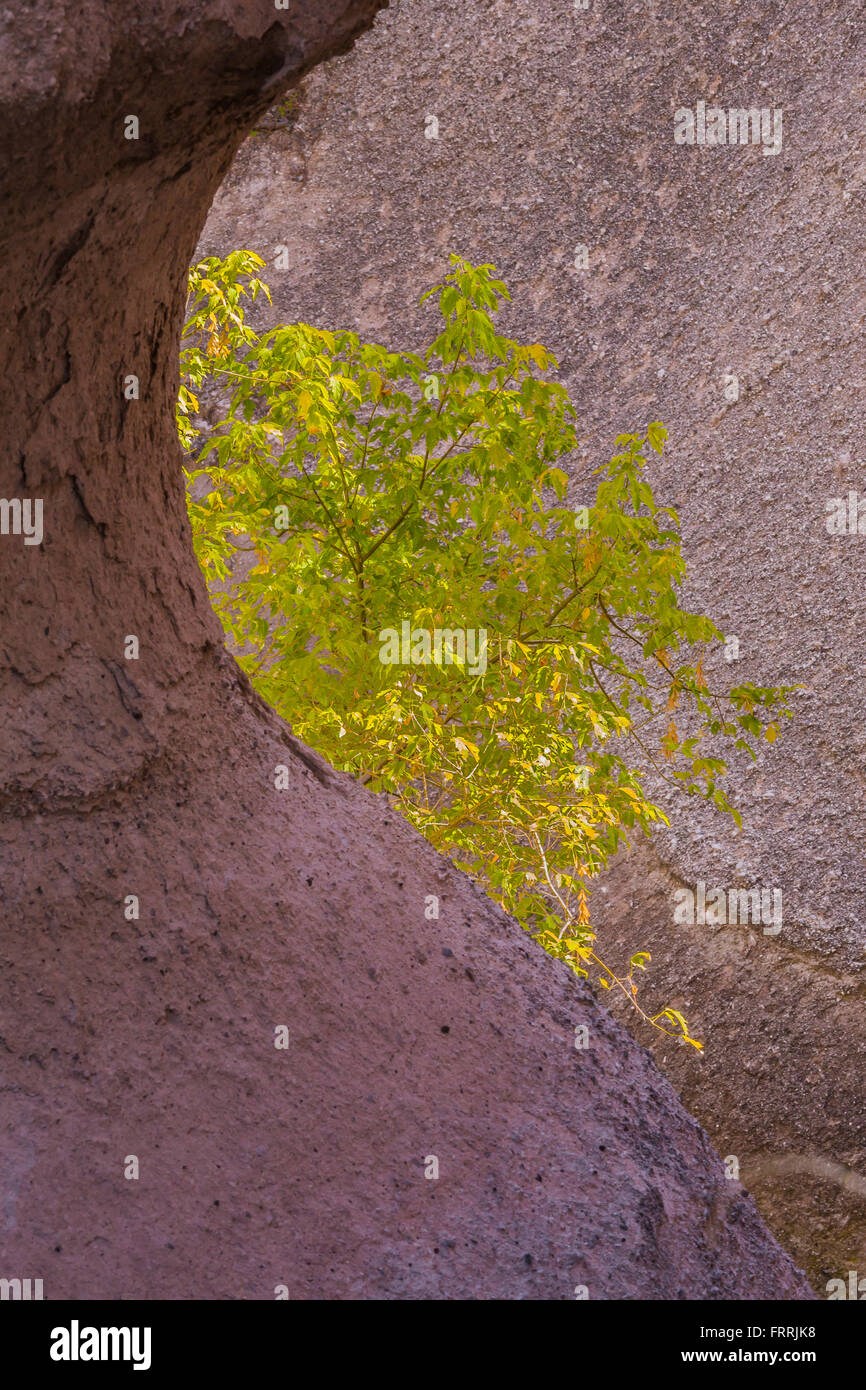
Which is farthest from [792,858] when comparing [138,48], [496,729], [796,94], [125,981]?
[138,48]

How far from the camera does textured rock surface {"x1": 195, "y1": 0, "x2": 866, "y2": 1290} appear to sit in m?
7.32

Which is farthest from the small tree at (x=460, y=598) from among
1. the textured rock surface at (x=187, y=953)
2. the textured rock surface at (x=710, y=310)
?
the textured rock surface at (x=710, y=310)

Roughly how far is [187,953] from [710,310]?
28.2 feet

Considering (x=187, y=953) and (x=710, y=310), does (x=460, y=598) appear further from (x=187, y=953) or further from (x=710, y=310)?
(x=710, y=310)

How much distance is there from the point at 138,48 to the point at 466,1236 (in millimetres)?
1826

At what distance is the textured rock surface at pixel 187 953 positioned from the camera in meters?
1.96

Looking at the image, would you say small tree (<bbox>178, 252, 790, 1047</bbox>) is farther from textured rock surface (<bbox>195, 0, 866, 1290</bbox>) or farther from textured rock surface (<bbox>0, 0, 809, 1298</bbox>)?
textured rock surface (<bbox>195, 0, 866, 1290</bbox>)

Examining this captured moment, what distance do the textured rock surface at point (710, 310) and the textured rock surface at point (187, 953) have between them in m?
4.96

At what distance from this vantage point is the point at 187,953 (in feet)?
7.34

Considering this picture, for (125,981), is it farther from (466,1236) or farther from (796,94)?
(796,94)

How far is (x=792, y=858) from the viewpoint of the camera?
7770 millimetres

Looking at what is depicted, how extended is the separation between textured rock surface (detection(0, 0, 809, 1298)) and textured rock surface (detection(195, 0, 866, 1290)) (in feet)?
16.3

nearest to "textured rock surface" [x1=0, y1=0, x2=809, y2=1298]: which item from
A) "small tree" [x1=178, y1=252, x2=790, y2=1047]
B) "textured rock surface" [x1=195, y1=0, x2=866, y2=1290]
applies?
"small tree" [x1=178, y1=252, x2=790, y2=1047]

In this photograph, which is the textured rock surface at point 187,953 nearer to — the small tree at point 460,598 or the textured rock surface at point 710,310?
the small tree at point 460,598
